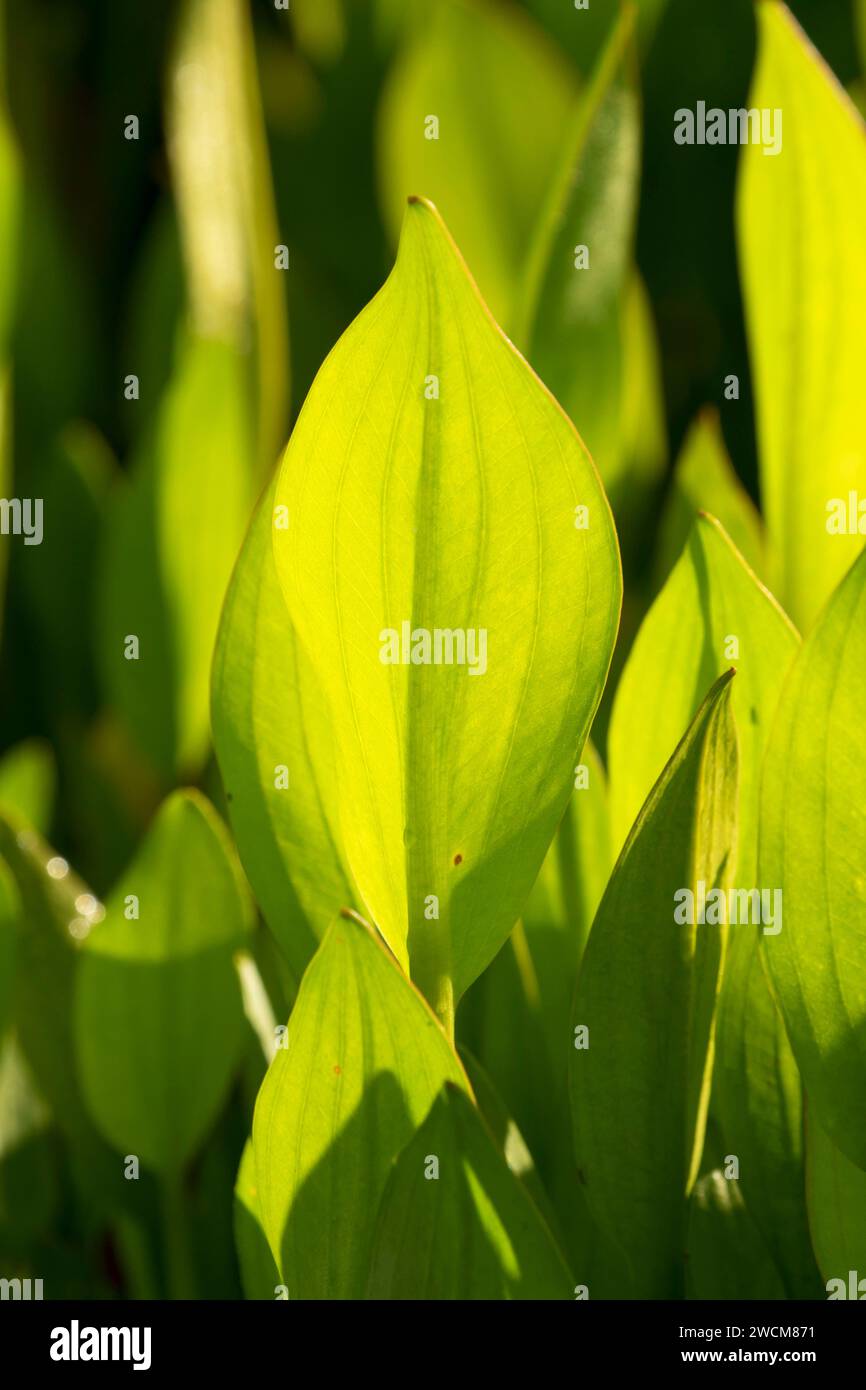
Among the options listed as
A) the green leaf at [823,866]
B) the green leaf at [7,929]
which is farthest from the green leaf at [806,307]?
the green leaf at [7,929]

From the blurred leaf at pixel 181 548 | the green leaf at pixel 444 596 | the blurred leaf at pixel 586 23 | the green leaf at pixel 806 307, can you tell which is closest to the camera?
the green leaf at pixel 444 596

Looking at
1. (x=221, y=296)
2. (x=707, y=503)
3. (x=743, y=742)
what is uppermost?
(x=221, y=296)

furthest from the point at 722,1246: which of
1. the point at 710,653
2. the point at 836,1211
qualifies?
the point at 710,653

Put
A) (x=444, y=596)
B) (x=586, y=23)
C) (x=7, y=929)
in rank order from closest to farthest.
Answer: (x=444, y=596)
(x=7, y=929)
(x=586, y=23)

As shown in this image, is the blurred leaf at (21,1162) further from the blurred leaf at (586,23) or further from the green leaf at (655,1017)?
the blurred leaf at (586,23)

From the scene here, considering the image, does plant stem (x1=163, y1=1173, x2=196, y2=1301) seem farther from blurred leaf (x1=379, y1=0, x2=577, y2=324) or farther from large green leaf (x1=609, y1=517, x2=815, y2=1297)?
blurred leaf (x1=379, y1=0, x2=577, y2=324)

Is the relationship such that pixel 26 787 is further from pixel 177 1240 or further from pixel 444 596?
pixel 444 596

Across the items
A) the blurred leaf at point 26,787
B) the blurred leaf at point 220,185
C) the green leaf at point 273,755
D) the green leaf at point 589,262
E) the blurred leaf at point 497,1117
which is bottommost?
the blurred leaf at point 497,1117

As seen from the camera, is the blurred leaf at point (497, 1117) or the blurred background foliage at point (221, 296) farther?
the blurred background foliage at point (221, 296)
